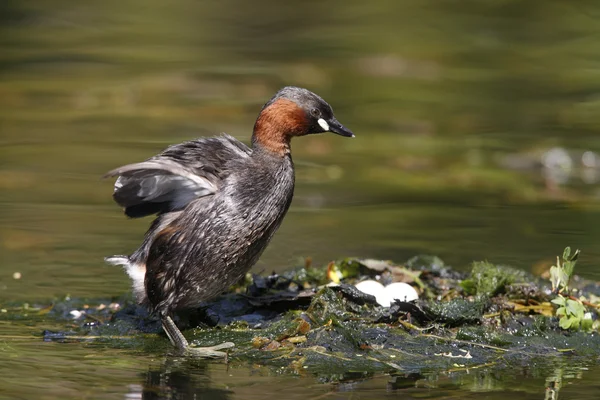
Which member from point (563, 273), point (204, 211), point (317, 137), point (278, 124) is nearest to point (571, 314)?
point (563, 273)

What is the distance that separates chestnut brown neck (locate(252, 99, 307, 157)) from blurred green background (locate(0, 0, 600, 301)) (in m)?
1.65

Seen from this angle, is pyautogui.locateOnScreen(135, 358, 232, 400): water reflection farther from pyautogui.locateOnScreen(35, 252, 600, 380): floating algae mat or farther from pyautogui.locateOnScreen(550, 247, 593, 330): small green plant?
pyautogui.locateOnScreen(550, 247, 593, 330): small green plant

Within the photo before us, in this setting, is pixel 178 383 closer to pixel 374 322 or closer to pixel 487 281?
pixel 374 322

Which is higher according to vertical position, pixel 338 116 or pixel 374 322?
pixel 338 116

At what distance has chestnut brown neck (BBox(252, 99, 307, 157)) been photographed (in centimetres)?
699

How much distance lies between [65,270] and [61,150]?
3.85m

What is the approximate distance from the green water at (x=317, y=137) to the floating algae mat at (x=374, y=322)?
269mm

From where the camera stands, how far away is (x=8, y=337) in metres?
6.64

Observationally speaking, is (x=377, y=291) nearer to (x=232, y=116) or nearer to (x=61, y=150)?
(x=61, y=150)

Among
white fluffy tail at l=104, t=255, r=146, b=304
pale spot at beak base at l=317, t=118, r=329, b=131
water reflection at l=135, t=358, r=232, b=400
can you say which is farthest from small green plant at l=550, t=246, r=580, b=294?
white fluffy tail at l=104, t=255, r=146, b=304

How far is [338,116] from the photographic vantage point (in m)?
13.3

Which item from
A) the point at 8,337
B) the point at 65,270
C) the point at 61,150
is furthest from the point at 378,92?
the point at 8,337

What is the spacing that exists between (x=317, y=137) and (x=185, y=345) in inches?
281

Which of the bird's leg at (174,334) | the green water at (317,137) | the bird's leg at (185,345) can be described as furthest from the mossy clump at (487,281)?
the bird's leg at (174,334)
